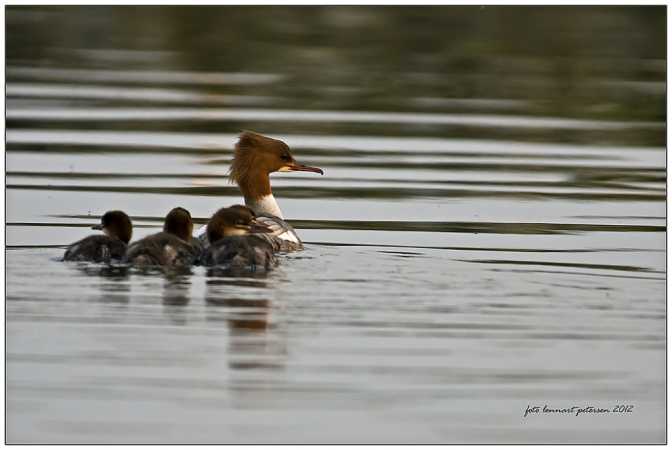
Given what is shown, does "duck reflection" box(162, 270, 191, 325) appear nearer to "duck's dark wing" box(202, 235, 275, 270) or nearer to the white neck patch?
"duck's dark wing" box(202, 235, 275, 270)

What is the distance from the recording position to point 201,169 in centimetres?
1347

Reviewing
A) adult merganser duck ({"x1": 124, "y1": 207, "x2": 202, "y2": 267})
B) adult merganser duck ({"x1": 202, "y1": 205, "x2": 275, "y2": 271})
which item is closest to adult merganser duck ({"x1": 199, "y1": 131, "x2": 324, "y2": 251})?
adult merganser duck ({"x1": 202, "y1": 205, "x2": 275, "y2": 271})

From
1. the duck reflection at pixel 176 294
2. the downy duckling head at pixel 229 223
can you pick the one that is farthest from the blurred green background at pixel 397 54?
the duck reflection at pixel 176 294

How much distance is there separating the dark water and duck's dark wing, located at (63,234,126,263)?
0.50 ft

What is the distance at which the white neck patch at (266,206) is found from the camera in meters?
11.5

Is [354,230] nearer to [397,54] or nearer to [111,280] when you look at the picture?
[111,280]

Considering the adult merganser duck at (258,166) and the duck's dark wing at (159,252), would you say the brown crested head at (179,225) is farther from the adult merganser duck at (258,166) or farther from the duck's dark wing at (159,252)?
the adult merganser duck at (258,166)

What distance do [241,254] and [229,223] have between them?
32.8 inches

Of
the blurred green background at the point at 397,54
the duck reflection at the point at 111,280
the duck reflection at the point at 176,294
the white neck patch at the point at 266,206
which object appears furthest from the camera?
the blurred green background at the point at 397,54

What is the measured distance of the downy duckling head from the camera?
33.1 feet

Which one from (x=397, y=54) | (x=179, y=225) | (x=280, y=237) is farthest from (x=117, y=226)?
(x=397, y=54)

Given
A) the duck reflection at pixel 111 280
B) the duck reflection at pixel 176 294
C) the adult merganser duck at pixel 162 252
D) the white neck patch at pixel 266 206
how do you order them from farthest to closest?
the white neck patch at pixel 266 206
the adult merganser duck at pixel 162 252
the duck reflection at pixel 111 280
the duck reflection at pixel 176 294

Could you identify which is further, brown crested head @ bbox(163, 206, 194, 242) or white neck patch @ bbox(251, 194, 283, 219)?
white neck patch @ bbox(251, 194, 283, 219)

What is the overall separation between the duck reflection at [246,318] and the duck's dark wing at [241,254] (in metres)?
Answer: 0.13
